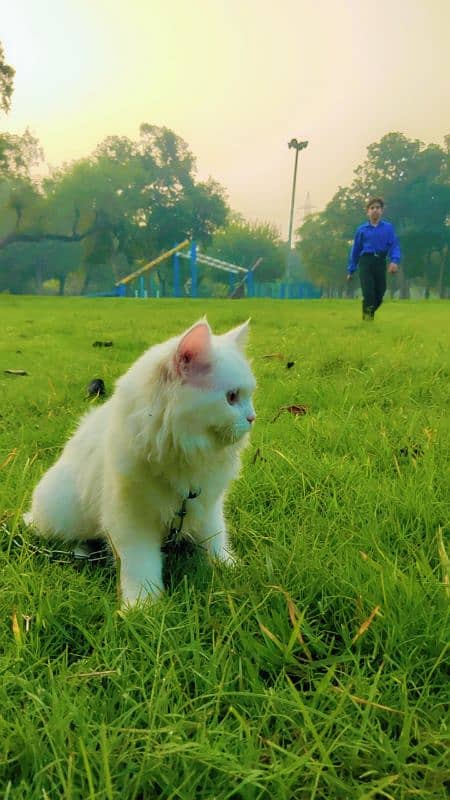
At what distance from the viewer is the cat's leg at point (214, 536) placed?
161 cm

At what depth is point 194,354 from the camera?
55.8 inches

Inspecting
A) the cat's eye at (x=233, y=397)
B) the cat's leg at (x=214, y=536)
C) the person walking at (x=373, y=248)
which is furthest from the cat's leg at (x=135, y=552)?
the person walking at (x=373, y=248)

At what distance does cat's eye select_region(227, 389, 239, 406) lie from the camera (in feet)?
4.83

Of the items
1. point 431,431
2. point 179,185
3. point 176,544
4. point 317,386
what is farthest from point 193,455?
point 179,185

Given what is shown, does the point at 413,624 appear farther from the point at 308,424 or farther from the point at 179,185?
the point at 179,185

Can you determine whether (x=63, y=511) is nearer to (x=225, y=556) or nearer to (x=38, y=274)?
(x=225, y=556)

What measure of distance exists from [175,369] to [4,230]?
125ft

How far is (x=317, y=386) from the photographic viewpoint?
3670 millimetres

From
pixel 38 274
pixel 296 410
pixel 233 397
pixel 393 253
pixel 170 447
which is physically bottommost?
pixel 296 410

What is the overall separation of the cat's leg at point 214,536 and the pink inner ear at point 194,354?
0.48m

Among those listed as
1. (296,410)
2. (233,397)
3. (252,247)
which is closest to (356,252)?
(296,410)

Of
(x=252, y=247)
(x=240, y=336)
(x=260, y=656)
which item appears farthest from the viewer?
(x=252, y=247)

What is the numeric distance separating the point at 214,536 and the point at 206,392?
0.51 m

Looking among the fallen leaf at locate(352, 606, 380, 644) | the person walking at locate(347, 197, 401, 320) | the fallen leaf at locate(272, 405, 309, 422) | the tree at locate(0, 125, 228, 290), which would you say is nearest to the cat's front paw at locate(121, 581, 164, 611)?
the fallen leaf at locate(352, 606, 380, 644)
